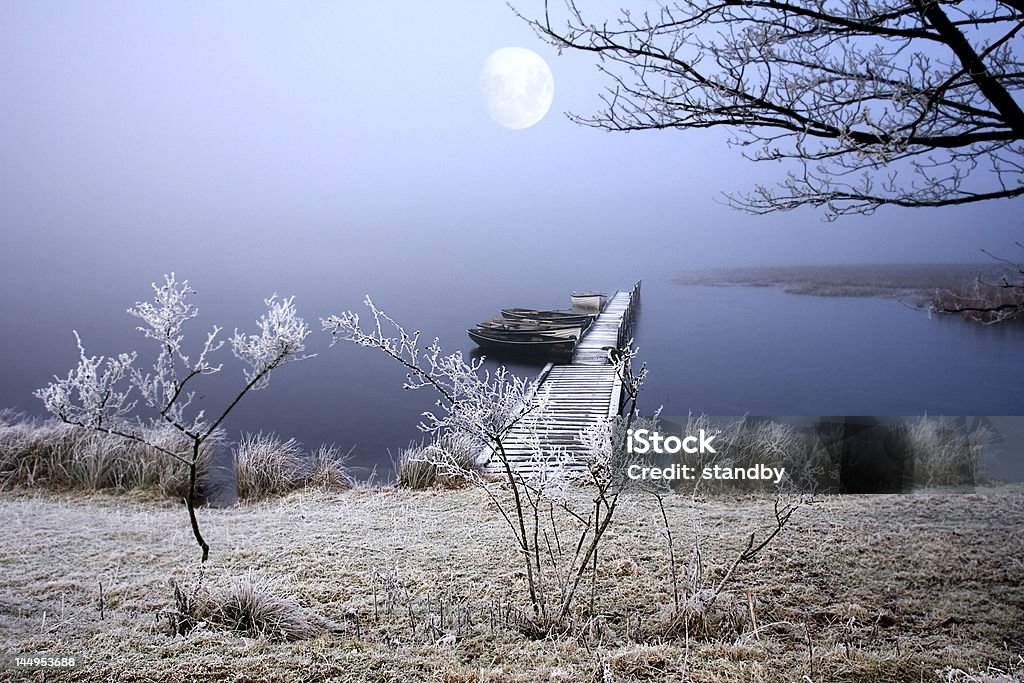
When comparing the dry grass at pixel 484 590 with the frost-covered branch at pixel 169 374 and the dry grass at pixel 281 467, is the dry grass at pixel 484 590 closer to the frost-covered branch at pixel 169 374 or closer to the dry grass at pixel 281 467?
the dry grass at pixel 281 467

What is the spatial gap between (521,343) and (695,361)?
751 mm

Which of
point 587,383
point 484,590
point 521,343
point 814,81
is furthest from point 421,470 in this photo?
point 814,81

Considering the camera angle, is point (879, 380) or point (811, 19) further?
point (879, 380)

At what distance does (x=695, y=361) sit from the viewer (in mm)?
3229

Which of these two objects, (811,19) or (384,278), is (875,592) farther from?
(384,278)

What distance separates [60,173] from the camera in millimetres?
3246

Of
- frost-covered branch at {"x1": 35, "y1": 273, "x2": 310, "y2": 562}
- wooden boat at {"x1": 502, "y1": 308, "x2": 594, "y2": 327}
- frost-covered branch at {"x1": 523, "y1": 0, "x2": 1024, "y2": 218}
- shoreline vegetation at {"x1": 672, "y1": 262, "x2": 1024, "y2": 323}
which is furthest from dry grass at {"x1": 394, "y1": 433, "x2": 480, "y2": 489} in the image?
frost-covered branch at {"x1": 523, "y1": 0, "x2": 1024, "y2": 218}

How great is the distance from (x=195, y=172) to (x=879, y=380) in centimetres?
300

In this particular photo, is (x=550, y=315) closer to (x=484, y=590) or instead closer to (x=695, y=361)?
(x=695, y=361)

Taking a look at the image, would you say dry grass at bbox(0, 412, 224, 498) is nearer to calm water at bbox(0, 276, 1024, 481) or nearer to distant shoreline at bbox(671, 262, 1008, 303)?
calm water at bbox(0, 276, 1024, 481)

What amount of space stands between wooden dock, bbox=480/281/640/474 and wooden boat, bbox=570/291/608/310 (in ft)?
0.12

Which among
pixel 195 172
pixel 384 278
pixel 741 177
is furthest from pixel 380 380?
pixel 741 177

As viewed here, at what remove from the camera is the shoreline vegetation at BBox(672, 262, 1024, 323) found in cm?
329

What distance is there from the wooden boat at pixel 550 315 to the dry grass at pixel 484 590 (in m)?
0.75
